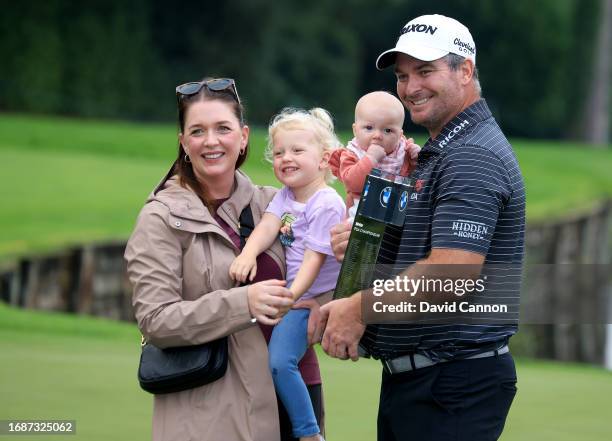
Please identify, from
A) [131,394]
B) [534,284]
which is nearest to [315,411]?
[131,394]

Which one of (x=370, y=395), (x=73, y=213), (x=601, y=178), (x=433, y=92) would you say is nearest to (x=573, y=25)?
(x=601, y=178)

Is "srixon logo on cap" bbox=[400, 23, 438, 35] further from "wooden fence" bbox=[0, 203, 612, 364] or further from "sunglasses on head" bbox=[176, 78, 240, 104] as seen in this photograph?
"wooden fence" bbox=[0, 203, 612, 364]

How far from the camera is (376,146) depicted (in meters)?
3.90

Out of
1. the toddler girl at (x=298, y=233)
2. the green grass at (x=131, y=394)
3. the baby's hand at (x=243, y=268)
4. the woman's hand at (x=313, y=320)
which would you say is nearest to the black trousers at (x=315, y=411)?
the toddler girl at (x=298, y=233)

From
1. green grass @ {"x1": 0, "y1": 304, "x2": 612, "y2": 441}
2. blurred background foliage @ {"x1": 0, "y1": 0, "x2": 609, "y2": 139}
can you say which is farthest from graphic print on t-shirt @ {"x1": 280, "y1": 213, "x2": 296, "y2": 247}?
blurred background foliage @ {"x1": 0, "y1": 0, "x2": 609, "y2": 139}

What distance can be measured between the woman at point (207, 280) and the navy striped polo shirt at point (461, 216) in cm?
39

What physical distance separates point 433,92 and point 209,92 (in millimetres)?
711

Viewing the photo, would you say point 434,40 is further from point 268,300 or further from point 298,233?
point 268,300

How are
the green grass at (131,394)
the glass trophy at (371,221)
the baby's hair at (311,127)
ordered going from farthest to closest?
the green grass at (131,394) < the baby's hair at (311,127) < the glass trophy at (371,221)

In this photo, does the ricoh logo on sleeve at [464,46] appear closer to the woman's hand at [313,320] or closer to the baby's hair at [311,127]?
the baby's hair at [311,127]

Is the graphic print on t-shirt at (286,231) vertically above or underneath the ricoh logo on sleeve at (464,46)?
underneath

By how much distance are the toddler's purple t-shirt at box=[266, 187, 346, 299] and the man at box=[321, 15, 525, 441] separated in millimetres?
98

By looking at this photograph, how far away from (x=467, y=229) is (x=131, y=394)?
395 cm

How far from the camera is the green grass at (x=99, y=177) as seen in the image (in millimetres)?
14750
